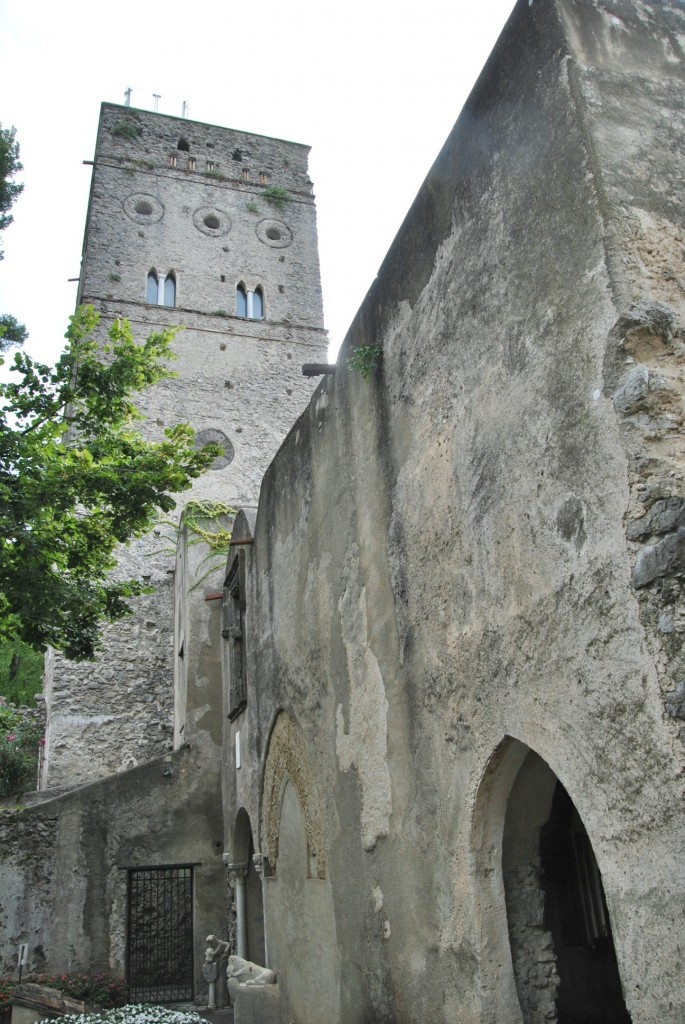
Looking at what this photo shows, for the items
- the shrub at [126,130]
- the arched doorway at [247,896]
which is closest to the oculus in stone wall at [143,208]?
the shrub at [126,130]

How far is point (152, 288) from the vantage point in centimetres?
2038

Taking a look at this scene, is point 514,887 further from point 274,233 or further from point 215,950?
point 274,233

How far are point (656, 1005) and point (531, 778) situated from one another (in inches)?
54.0

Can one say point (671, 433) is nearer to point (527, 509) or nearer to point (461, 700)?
point (527, 509)

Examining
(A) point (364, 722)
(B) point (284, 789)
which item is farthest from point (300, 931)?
(A) point (364, 722)

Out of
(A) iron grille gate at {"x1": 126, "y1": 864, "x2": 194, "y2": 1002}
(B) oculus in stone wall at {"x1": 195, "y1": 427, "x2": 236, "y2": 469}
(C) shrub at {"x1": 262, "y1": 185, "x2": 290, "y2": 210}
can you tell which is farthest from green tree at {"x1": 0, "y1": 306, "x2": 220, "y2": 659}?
(C) shrub at {"x1": 262, "y1": 185, "x2": 290, "y2": 210}

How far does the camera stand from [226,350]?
19.8 metres

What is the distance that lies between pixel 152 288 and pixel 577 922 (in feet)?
59.2

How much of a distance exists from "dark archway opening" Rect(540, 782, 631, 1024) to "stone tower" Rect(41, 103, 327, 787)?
33.2 feet

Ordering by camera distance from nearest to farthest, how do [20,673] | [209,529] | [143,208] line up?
1. [209,529]
2. [143,208]
3. [20,673]

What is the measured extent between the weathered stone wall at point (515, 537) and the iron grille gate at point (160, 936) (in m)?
5.83

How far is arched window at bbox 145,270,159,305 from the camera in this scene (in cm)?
2016

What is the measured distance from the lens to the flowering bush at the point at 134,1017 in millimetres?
7281

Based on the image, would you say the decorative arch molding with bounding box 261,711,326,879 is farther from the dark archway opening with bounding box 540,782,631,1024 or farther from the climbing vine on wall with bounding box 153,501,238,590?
the climbing vine on wall with bounding box 153,501,238,590
